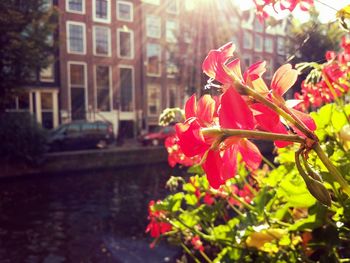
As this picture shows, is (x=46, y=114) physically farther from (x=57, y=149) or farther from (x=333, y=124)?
(x=333, y=124)

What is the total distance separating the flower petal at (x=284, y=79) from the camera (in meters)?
0.30

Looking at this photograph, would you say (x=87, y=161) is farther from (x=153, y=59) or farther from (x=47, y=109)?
(x=153, y=59)

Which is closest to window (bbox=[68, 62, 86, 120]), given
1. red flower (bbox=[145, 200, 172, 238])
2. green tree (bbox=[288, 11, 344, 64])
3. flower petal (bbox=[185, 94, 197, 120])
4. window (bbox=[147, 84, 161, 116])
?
window (bbox=[147, 84, 161, 116])

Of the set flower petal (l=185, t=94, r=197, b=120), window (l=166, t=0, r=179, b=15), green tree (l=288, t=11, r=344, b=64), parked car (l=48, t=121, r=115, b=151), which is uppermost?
window (l=166, t=0, r=179, b=15)

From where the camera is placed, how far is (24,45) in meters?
7.81

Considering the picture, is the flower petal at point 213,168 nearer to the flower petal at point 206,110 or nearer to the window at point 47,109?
the flower petal at point 206,110

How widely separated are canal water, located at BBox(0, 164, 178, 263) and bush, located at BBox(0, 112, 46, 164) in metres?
0.60

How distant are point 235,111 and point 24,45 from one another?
8223 millimetres

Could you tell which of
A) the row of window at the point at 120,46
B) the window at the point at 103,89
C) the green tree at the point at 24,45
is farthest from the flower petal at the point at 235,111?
the window at the point at 103,89

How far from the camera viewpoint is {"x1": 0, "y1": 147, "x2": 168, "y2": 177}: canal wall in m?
7.86

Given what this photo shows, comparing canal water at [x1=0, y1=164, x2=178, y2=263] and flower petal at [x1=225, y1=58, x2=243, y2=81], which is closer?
flower petal at [x1=225, y1=58, x2=243, y2=81]

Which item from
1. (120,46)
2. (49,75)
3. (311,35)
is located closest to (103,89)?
(120,46)

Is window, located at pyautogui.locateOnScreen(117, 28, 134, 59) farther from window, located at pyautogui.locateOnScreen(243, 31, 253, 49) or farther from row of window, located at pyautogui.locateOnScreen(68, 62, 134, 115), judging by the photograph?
window, located at pyautogui.locateOnScreen(243, 31, 253, 49)

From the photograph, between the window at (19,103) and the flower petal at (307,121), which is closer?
the flower petal at (307,121)
